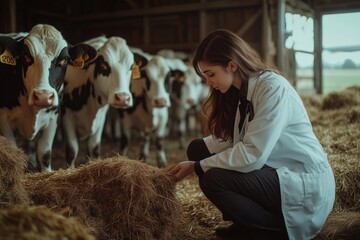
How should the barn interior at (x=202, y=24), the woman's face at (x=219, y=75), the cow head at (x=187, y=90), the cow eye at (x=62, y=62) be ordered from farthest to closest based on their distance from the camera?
the cow head at (x=187, y=90) < the barn interior at (x=202, y=24) < the cow eye at (x=62, y=62) < the woman's face at (x=219, y=75)

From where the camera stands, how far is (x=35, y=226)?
5.10 ft

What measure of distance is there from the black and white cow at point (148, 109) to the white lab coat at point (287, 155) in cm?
371

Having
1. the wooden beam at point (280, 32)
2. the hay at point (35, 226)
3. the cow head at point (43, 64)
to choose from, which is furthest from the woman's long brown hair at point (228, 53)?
the wooden beam at point (280, 32)

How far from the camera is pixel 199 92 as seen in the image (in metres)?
9.76

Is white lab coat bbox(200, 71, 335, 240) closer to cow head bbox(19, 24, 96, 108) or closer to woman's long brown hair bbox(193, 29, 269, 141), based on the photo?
woman's long brown hair bbox(193, 29, 269, 141)

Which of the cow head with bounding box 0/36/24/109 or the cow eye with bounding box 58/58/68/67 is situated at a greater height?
the cow eye with bounding box 58/58/68/67

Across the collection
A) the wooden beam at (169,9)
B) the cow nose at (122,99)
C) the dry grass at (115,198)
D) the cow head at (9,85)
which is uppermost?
the wooden beam at (169,9)

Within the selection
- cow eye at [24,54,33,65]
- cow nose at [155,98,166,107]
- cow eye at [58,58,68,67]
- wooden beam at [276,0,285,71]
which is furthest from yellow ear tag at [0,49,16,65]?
wooden beam at [276,0,285,71]

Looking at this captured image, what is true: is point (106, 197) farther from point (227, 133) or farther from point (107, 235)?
point (227, 133)

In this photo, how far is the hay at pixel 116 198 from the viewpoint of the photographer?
8.52ft

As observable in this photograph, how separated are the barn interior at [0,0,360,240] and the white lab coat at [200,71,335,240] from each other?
2.39m

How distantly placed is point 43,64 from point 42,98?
389 millimetres

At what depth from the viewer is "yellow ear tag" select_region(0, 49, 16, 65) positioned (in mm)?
3903

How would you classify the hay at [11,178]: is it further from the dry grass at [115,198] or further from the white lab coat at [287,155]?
the white lab coat at [287,155]
